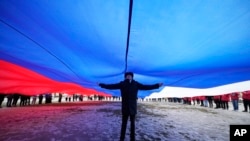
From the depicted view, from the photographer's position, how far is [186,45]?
328 cm

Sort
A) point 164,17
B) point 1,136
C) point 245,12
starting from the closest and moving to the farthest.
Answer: point 245,12 → point 164,17 → point 1,136

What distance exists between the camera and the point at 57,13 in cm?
272

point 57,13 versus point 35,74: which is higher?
point 57,13

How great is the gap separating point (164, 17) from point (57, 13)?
1.46m

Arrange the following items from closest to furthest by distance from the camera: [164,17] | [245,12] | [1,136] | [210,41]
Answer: [245,12] → [164,17] → [210,41] → [1,136]

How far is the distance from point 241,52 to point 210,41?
0.65m

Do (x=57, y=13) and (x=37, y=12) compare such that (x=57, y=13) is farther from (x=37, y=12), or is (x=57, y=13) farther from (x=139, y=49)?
(x=139, y=49)

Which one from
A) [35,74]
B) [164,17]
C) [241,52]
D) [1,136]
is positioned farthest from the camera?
[35,74]

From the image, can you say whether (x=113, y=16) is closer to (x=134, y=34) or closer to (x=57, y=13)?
(x=134, y=34)

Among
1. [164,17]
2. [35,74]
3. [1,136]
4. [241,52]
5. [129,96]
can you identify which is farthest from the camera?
[35,74]

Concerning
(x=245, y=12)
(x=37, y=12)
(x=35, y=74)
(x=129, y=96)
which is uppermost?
(x=37, y=12)

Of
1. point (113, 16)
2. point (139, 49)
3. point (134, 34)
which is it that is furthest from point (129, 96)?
point (113, 16)

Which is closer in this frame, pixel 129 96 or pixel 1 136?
pixel 129 96

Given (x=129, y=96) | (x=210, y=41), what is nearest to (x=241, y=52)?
(x=210, y=41)
